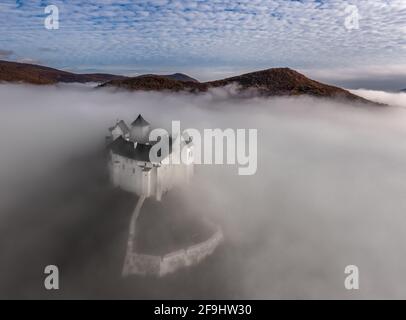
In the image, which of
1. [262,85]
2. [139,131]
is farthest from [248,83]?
[139,131]

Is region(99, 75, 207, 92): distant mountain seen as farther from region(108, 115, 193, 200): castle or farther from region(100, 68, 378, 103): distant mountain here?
region(108, 115, 193, 200): castle

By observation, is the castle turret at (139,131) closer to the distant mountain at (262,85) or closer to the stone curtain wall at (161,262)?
the stone curtain wall at (161,262)

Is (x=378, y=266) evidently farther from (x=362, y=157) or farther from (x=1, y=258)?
(x=362, y=157)

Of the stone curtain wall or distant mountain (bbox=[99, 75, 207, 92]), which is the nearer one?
the stone curtain wall

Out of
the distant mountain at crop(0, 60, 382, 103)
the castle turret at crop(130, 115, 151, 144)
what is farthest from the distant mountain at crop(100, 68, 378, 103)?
the castle turret at crop(130, 115, 151, 144)

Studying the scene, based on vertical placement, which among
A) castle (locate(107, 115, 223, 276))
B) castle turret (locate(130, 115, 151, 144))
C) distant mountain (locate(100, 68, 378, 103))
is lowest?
castle (locate(107, 115, 223, 276))

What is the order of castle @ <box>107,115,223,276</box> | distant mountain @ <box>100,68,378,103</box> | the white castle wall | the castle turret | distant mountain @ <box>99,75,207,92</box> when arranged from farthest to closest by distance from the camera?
distant mountain @ <box>99,75,207,92</box>
distant mountain @ <box>100,68,378,103</box>
the castle turret
the white castle wall
castle @ <box>107,115,223,276</box>
